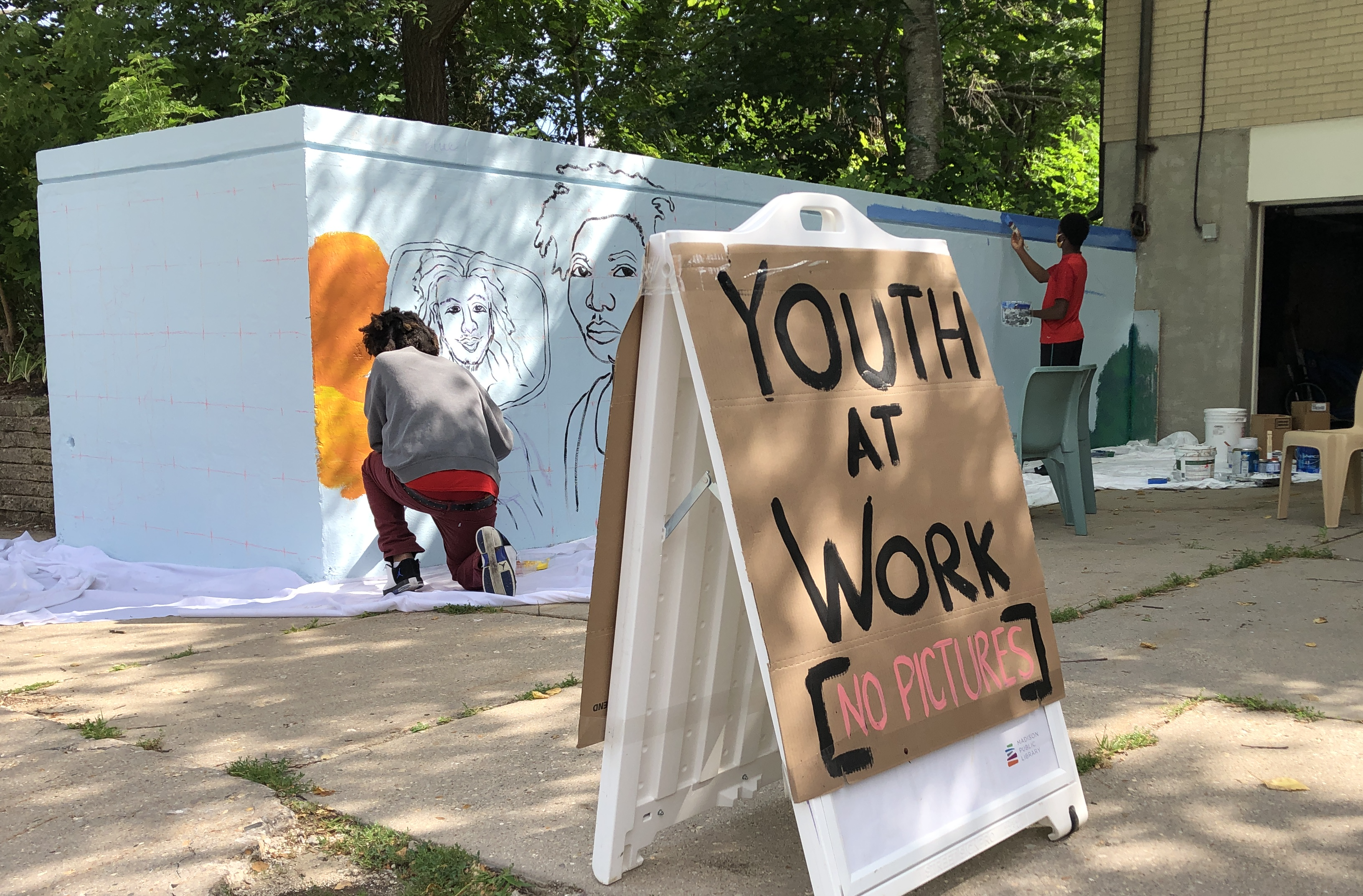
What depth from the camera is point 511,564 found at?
5773mm

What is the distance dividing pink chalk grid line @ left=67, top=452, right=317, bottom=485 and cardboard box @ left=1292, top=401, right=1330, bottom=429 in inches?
357

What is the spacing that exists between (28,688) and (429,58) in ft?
34.0

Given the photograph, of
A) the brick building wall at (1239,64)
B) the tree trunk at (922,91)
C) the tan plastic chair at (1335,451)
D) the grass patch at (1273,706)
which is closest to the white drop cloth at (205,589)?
the grass patch at (1273,706)

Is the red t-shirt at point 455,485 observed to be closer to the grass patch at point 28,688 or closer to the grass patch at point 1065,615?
the grass patch at point 28,688

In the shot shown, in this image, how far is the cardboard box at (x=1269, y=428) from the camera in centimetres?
1053

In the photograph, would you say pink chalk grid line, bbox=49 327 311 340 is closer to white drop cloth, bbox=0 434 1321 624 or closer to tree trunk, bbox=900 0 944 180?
white drop cloth, bbox=0 434 1321 624

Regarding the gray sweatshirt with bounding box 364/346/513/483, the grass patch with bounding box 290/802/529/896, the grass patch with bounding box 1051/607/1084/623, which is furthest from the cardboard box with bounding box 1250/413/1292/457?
the grass patch with bounding box 290/802/529/896

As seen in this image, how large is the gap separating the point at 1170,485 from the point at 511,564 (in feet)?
20.3

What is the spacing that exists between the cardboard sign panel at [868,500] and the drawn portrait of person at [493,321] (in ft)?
12.7

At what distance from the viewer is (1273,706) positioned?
3.63 meters

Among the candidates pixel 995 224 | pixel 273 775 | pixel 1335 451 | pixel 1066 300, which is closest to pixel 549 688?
pixel 273 775

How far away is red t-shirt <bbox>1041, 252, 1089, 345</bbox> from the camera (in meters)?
8.70

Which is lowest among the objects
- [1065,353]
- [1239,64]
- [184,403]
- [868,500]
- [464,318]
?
[868,500]

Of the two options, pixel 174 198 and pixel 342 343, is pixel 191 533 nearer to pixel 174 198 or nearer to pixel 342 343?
pixel 342 343
